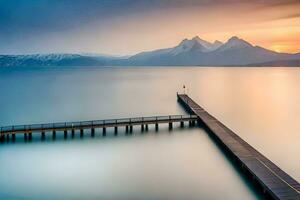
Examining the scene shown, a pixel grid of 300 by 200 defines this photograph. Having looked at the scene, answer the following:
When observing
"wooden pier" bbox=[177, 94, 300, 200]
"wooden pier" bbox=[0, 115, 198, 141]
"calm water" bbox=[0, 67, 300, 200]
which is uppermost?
"wooden pier" bbox=[0, 115, 198, 141]

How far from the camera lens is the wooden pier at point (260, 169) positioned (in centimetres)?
1920

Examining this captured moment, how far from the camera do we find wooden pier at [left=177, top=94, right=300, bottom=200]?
19203 mm

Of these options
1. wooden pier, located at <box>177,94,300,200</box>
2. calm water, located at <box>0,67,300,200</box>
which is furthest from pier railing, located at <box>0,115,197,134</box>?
wooden pier, located at <box>177,94,300,200</box>

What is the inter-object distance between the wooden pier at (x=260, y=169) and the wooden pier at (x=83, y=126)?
17.6 feet

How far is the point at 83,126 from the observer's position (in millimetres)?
35875

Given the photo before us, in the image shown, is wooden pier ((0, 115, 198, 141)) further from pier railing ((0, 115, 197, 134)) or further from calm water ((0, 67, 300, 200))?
calm water ((0, 67, 300, 200))

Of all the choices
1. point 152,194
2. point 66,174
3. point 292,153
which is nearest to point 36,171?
point 66,174

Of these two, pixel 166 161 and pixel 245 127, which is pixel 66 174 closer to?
pixel 166 161

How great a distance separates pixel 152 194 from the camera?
22328 mm

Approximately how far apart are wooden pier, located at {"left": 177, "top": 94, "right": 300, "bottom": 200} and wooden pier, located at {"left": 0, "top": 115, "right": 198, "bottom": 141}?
211 inches

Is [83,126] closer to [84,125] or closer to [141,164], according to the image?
[84,125]

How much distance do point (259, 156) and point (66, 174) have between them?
12.8 m

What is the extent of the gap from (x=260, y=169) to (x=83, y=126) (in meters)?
18.3

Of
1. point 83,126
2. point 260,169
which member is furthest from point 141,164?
point 83,126
